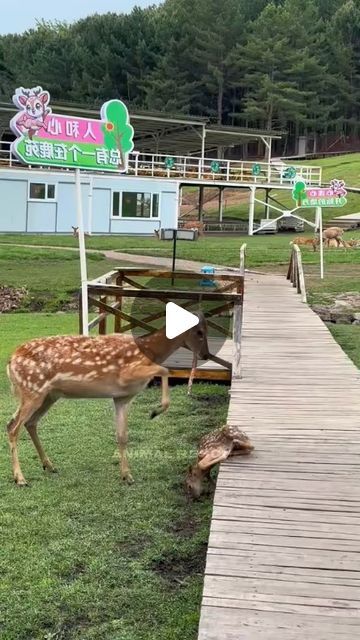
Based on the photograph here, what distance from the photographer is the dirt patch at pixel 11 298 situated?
15.9 metres

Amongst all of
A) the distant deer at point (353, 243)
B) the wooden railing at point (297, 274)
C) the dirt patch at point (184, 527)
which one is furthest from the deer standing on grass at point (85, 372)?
the distant deer at point (353, 243)

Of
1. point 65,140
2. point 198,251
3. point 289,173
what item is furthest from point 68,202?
point 65,140

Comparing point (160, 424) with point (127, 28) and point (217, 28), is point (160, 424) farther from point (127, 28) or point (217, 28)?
point (127, 28)

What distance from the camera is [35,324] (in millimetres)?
13422

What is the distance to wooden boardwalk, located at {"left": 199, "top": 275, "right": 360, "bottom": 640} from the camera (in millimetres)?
3137

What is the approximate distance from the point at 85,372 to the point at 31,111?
17.0 ft

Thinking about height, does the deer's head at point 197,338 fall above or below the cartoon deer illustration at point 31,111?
below

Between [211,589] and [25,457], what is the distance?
9.59 ft

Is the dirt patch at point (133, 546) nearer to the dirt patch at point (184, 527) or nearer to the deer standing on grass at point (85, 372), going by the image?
the dirt patch at point (184, 527)

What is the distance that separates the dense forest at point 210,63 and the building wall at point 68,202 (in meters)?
31.2

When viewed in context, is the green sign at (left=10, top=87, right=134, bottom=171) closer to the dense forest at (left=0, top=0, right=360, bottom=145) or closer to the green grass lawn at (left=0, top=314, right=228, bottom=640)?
the green grass lawn at (left=0, top=314, right=228, bottom=640)

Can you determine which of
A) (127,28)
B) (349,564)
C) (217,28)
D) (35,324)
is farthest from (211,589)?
(127,28)
